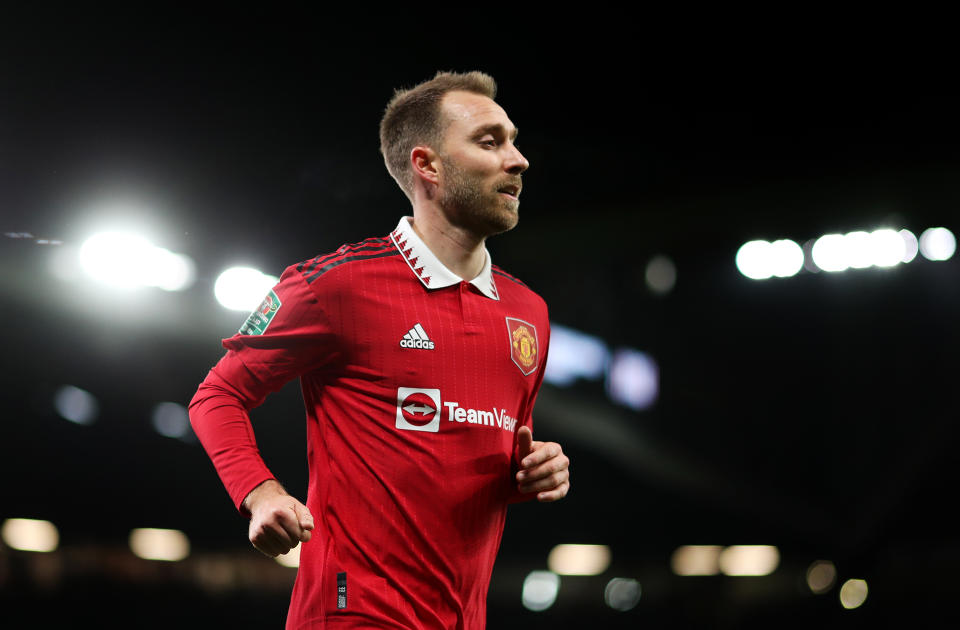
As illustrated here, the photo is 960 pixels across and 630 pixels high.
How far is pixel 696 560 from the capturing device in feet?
28.3

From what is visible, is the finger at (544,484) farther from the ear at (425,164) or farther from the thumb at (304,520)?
the ear at (425,164)

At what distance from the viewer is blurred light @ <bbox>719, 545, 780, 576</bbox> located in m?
8.22

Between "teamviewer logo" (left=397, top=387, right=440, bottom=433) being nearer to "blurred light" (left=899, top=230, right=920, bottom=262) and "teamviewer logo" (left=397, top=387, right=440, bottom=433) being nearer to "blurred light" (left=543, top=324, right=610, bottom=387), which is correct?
"blurred light" (left=543, top=324, right=610, bottom=387)

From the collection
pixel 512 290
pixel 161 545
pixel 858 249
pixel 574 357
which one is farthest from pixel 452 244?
pixel 161 545

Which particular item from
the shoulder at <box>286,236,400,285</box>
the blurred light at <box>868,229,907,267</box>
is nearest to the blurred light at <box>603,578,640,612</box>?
the blurred light at <box>868,229,907,267</box>

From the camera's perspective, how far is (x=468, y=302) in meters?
1.84

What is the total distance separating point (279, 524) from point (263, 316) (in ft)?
1.65

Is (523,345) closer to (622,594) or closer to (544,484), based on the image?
(544,484)

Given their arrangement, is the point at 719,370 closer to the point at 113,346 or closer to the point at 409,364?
the point at 113,346

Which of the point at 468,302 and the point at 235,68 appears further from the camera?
the point at 235,68

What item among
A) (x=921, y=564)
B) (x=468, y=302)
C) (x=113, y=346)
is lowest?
(x=468, y=302)

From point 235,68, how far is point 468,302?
2.69 m

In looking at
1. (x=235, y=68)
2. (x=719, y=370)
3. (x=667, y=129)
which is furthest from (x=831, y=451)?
(x=235, y=68)

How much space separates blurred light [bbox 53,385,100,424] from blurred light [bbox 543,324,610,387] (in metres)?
3.87
